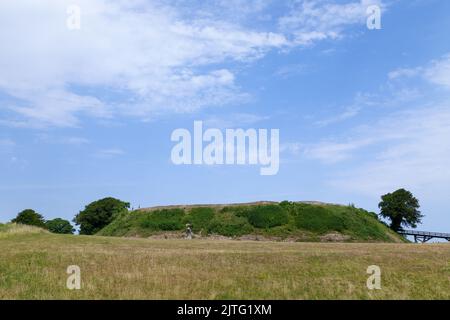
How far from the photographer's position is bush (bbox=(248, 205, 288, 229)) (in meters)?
71.4

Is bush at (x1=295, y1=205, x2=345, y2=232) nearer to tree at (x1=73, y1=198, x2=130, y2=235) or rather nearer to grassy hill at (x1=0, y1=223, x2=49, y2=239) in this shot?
grassy hill at (x1=0, y1=223, x2=49, y2=239)

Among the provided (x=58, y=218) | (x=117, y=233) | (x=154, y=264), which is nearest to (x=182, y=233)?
(x=117, y=233)

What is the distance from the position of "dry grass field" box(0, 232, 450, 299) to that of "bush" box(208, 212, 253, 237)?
131 feet

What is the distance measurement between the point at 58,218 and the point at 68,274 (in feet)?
416

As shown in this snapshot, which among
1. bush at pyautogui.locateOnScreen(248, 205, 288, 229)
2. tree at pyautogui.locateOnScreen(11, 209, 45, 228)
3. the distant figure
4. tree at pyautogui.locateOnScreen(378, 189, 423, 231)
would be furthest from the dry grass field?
tree at pyautogui.locateOnScreen(11, 209, 45, 228)

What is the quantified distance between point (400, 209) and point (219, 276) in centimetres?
9326

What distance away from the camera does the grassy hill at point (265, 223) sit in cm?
6850

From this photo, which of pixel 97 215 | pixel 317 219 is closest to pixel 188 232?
pixel 317 219

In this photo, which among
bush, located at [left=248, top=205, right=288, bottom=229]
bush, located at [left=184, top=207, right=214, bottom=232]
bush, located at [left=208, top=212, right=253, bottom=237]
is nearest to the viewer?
bush, located at [left=208, top=212, right=253, bottom=237]

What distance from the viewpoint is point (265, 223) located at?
71.6 m

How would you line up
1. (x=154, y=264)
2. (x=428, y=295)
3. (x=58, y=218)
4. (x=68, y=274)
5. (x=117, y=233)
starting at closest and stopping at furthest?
(x=428, y=295)
(x=68, y=274)
(x=154, y=264)
(x=117, y=233)
(x=58, y=218)

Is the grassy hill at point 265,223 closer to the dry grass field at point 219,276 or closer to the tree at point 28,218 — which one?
the dry grass field at point 219,276
